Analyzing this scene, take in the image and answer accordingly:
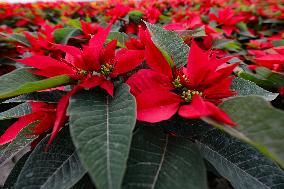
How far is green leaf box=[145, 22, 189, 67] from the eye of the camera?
0.67m

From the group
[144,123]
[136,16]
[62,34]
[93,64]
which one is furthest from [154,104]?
[136,16]

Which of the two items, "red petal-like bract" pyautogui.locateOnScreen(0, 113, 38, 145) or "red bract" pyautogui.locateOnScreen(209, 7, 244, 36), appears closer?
"red petal-like bract" pyautogui.locateOnScreen(0, 113, 38, 145)

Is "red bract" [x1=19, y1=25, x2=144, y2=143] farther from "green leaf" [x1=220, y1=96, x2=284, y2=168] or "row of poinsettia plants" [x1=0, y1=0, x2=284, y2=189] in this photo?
"green leaf" [x1=220, y1=96, x2=284, y2=168]

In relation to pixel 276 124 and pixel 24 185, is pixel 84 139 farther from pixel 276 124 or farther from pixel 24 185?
pixel 276 124

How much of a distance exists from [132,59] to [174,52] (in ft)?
0.35

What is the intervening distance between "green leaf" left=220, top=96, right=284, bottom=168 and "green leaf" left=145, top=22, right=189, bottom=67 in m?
0.21

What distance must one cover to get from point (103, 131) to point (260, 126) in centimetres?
22

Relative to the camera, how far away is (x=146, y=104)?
533 mm

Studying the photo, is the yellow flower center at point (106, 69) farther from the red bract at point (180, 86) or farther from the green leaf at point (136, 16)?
the green leaf at point (136, 16)

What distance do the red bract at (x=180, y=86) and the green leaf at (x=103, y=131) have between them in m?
0.03

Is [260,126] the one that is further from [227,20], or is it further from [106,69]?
[227,20]

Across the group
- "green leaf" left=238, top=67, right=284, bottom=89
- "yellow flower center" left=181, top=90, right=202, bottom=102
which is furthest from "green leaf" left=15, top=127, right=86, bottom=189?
"green leaf" left=238, top=67, right=284, bottom=89

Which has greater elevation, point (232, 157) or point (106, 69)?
point (106, 69)

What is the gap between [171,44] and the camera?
0.69 m
